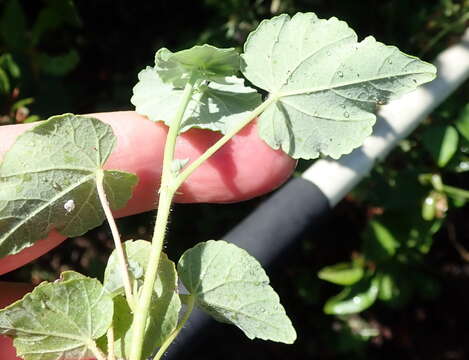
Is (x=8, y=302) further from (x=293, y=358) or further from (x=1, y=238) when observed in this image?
(x=293, y=358)

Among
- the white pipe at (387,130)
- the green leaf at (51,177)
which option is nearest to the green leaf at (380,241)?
the white pipe at (387,130)

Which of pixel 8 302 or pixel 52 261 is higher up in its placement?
pixel 8 302

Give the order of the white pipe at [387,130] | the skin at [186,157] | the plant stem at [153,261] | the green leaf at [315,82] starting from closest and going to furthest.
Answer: the plant stem at [153,261], the green leaf at [315,82], the skin at [186,157], the white pipe at [387,130]

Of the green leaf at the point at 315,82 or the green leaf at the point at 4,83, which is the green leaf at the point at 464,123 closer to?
the green leaf at the point at 315,82

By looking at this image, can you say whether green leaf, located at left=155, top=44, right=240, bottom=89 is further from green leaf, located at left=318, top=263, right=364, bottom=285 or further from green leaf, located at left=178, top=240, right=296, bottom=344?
green leaf, located at left=318, top=263, right=364, bottom=285

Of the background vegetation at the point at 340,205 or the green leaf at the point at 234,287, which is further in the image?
the background vegetation at the point at 340,205

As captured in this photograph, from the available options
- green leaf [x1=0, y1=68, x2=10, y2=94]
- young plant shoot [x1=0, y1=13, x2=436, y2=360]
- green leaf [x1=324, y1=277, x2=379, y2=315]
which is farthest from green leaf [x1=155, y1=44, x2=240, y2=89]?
green leaf [x1=324, y1=277, x2=379, y2=315]

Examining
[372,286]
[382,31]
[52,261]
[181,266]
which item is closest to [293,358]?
[372,286]
